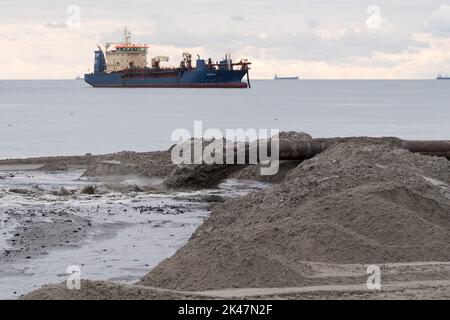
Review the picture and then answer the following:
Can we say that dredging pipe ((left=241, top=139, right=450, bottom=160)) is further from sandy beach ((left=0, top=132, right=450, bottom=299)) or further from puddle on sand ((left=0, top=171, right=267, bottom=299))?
sandy beach ((left=0, top=132, right=450, bottom=299))

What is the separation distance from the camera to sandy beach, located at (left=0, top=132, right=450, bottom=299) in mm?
10023

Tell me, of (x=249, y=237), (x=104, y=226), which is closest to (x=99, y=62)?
(x=104, y=226)

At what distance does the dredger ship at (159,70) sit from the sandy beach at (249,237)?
102 m

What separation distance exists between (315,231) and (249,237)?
882 mm

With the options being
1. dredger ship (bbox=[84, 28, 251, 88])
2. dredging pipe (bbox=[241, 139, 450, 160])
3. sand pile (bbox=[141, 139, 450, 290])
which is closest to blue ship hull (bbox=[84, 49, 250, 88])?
dredger ship (bbox=[84, 28, 251, 88])

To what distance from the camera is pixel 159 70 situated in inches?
4978

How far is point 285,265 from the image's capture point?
34.4 ft

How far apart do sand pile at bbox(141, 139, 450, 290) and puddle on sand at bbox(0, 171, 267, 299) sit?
119 cm

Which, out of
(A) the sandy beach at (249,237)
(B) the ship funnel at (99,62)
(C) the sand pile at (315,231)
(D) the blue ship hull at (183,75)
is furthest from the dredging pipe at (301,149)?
(B) the ship funnel at (99,62)

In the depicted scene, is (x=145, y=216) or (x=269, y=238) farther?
(x=145, y=216)
